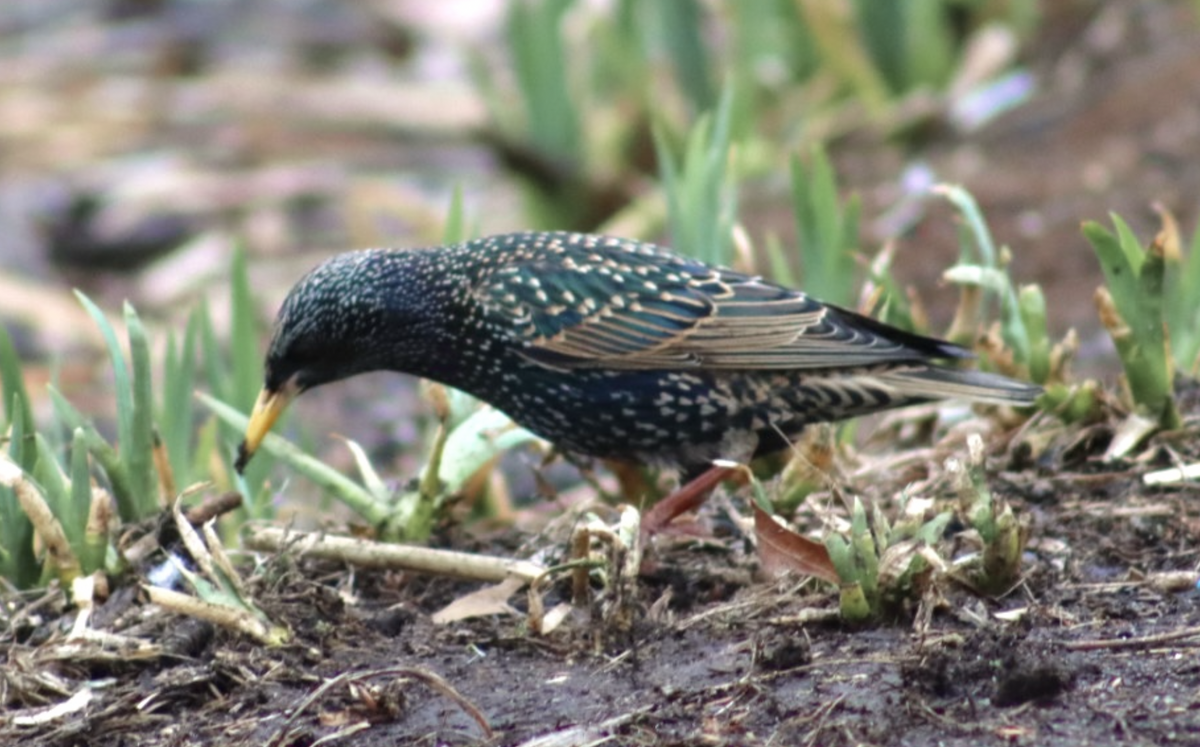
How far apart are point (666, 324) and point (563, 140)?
3.82 m

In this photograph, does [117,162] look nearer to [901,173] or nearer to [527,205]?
[527,205]

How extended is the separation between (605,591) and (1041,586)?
0.86 m

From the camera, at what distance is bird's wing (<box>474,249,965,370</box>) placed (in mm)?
4438

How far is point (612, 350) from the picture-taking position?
4.49 metres

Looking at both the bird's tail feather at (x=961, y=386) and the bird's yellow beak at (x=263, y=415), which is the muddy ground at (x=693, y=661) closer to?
the bird's tail feather at (x=961, y=386)

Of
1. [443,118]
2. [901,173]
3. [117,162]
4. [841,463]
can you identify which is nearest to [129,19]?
[117,162]

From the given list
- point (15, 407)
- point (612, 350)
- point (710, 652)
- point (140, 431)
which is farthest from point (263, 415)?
point (710, 652)

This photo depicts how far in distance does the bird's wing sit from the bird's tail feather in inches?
2.4

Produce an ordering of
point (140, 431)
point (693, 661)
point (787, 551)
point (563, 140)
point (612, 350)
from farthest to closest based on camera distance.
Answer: point (563, 140) < point (612, 350) < point (140, 431) < point (787, 551) < point (693, 661)

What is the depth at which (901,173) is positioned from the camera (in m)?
8.18

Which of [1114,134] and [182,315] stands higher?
Answer: [1114,134]

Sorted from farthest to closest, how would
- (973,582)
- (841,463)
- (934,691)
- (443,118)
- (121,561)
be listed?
(443,118) < (841,463) < (121,561) < (973,582) < (934,691)

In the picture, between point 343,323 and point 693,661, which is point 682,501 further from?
point 343,323

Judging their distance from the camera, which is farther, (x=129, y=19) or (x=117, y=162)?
(x=129, y=19)
